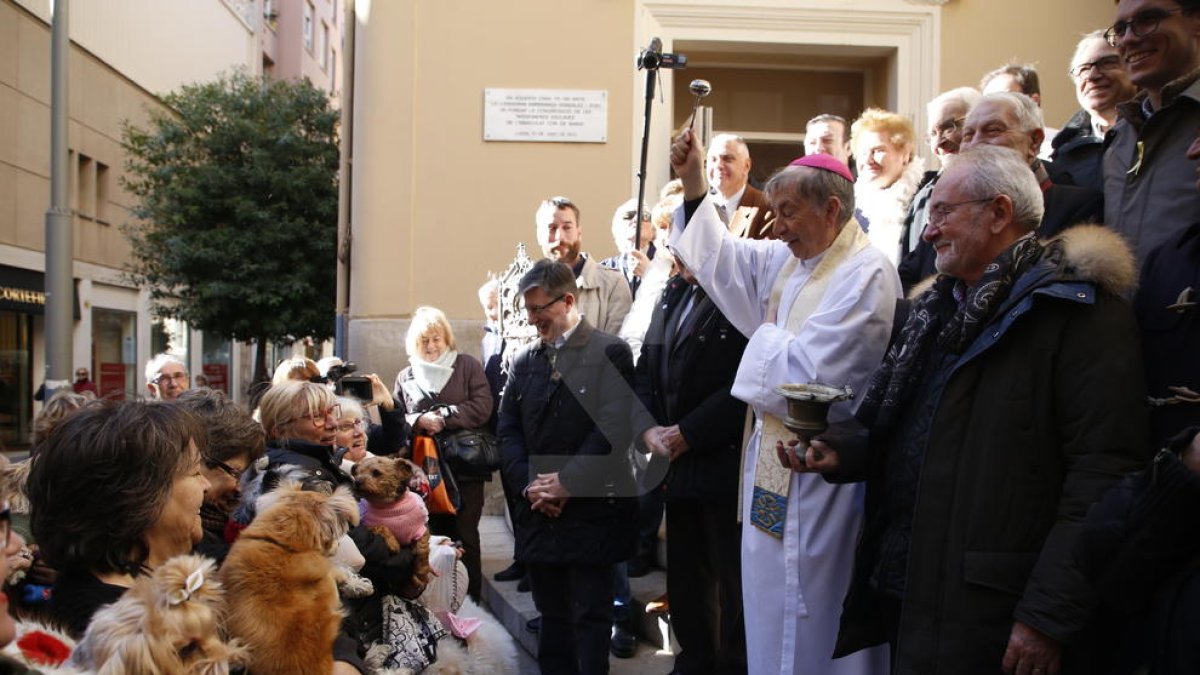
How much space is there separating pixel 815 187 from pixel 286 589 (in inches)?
82.0

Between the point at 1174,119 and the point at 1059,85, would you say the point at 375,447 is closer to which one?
the point at 1174,119

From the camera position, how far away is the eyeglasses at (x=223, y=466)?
10.4ft

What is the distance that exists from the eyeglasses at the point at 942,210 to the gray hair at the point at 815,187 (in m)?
0.73

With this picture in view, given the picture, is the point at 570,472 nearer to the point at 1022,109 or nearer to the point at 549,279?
the point at 549,279

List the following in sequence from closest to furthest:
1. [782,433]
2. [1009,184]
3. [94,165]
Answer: [1009,184] → [782,433] → [94,165]

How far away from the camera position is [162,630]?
6.73ft

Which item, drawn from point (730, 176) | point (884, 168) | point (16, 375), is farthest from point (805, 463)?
point (16, 375)

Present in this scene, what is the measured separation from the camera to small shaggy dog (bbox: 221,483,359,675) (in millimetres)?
2463

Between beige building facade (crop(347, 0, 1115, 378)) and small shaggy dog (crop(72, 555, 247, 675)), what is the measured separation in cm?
618

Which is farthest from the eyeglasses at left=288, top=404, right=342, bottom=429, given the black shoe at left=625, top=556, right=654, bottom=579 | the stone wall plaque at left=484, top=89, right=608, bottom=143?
the stone wall plaque at left=484, top=89, right=608, bottom=143

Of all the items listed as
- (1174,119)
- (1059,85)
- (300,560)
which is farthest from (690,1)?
(300,560)

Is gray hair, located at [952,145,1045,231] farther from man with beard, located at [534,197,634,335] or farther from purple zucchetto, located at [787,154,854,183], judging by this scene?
man with beard, located at [534,197,634,335]

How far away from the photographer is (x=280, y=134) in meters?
19.4

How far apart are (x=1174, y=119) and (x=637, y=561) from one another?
3823mm
